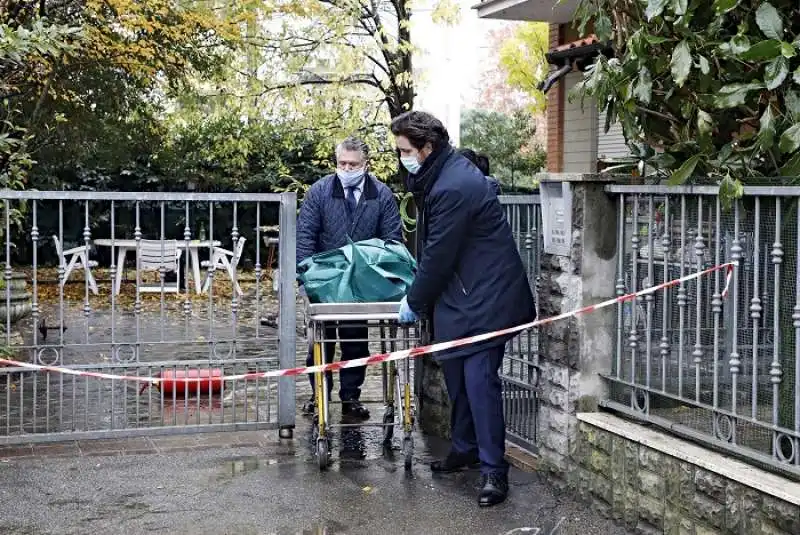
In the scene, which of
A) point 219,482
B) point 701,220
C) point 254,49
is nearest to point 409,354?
point 219,482

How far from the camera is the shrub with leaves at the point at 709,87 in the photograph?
4711 mm

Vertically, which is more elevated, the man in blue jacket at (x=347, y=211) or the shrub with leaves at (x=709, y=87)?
the shrub with leaves at (x=709, y=87)

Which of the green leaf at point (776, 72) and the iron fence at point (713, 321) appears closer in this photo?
the green leaf at point (776, 72)

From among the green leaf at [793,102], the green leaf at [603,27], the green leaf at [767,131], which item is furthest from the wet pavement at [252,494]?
the green leaf at [603,27]

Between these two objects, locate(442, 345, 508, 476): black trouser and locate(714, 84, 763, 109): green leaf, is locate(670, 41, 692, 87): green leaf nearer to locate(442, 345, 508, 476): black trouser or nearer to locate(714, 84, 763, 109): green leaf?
locate(714, 84, 763, 109): green leaf

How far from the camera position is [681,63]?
4895 mm

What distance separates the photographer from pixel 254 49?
1633cm

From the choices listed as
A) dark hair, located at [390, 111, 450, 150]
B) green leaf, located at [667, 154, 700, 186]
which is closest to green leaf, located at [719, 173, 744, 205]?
green leaf, located at [667, 154, 700, 186]

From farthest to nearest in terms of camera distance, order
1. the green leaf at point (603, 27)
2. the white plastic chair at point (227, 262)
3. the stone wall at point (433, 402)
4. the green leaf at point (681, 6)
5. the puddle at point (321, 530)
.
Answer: the stone wall at point (433, 402)
the white plastic chair at point (227, 262)
the green leaf at point (603, 27)
the puddle at point (321, 530)
the green leaf at point (681, 6)

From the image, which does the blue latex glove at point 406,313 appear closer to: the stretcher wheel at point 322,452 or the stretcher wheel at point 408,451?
the stretcher wheel at point 408,451

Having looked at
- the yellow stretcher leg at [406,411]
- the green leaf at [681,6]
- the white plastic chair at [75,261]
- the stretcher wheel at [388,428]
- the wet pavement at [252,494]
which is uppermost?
the green leaf at [681,6]

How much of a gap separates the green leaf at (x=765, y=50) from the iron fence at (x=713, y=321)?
52 centimetres

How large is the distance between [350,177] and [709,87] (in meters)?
3.04

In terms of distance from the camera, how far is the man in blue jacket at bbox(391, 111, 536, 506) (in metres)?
5.90
